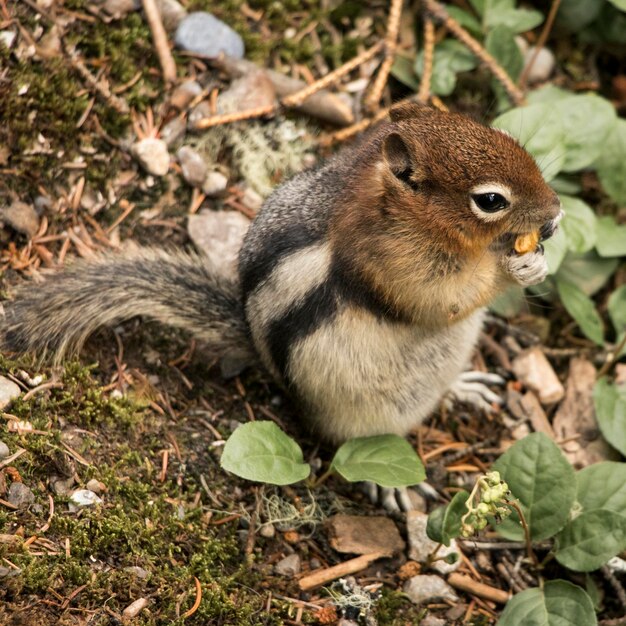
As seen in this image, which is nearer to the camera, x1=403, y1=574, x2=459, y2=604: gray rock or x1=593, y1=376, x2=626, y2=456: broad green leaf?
x1=403, y1=574, x2=459, y2=604: gray rock

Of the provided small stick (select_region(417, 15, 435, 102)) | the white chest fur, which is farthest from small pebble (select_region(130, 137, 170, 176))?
small stick (select_region(417, 15, 435, 102))

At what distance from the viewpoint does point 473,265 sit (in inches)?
117

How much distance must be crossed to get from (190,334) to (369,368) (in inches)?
31.8

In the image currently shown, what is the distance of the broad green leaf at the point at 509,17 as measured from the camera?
4102 mm

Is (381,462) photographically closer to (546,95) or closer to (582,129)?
(582,129)

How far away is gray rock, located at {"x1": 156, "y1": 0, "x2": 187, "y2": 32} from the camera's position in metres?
3.78

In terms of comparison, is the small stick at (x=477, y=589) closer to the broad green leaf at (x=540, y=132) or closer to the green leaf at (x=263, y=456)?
the green leaf at (x=263, y=456)

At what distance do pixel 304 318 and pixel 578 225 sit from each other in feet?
4.65

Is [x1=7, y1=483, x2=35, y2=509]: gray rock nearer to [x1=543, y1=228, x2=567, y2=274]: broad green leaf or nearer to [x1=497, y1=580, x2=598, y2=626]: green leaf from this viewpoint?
[x1=497, y1=580, x2=598, y2=626]: green leaf

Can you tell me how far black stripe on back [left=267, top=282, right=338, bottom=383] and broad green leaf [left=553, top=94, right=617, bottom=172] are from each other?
55.8 inches

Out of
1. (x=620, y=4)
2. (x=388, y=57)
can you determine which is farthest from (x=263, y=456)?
(x=620, y=4)

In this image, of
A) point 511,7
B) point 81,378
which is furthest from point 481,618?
point 511,7

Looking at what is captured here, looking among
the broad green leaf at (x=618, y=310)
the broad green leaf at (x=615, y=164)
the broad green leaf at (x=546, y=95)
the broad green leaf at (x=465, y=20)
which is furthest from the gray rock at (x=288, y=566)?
the broad green leaf at (x=465, y=20)

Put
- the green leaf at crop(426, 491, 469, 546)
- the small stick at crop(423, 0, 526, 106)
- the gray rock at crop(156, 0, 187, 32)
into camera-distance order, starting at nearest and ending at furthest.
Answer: the green leaf at crop(426, 491, 469, 546) < the gray rock at crop(156, 0, 187, 32) < the small stick at crop(423, 0, 526, 106)
